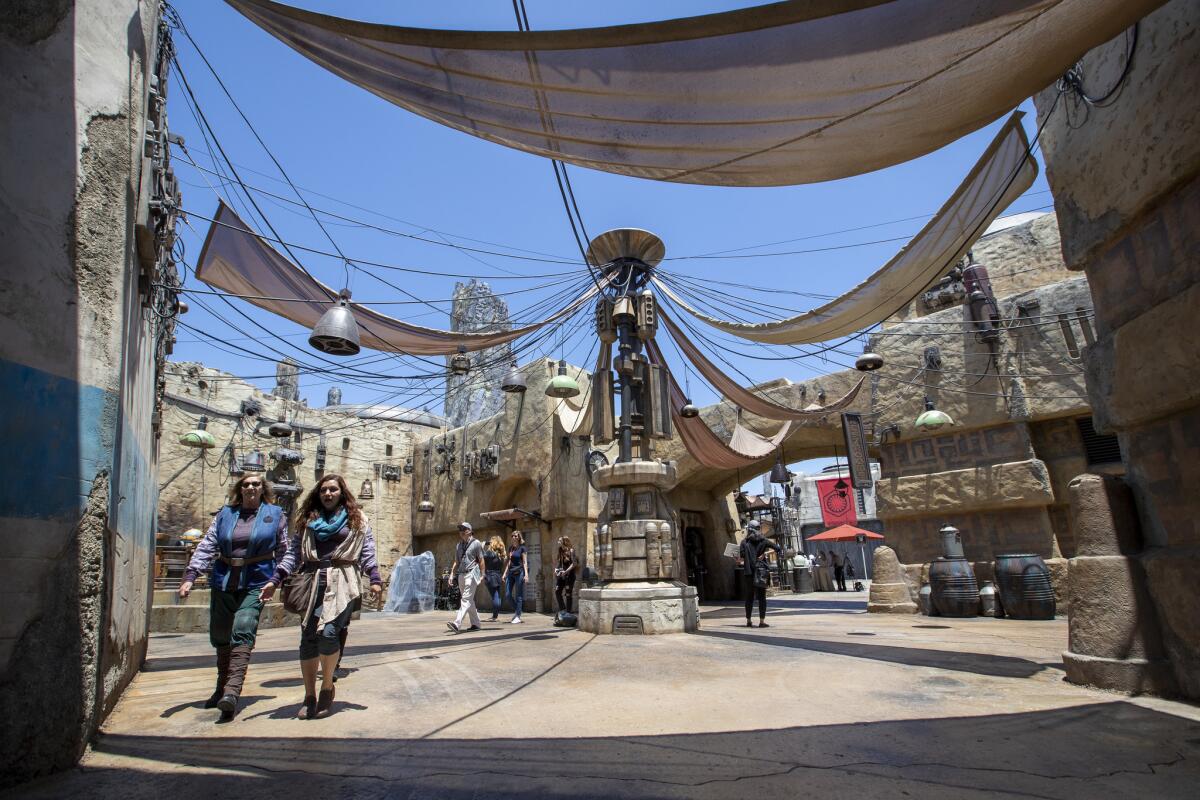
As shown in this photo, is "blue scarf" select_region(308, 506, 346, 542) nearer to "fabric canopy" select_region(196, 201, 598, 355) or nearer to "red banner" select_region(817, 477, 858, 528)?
"fabric canopy" select_region(196, 201, 598, 355)

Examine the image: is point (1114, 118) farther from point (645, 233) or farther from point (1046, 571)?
point (1046, 571)

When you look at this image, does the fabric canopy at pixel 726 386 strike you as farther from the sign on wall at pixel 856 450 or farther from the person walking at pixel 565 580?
the person walking at pixel 565 580

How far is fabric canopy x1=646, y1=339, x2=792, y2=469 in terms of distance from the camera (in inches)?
399

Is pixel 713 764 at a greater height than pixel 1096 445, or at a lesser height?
lesser

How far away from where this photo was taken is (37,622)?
2.27 meters

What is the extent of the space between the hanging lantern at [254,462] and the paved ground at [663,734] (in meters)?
10.0

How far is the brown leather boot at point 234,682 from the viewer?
3.14 m

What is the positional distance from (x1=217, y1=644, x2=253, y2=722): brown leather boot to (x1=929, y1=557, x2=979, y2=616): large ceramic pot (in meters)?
8.66

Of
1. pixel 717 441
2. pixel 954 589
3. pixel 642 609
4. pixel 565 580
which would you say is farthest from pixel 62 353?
pixel 954 589

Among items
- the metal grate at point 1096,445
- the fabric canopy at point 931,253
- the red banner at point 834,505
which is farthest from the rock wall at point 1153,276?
the red banner at point 834,505

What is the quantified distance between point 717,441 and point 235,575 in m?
8.27

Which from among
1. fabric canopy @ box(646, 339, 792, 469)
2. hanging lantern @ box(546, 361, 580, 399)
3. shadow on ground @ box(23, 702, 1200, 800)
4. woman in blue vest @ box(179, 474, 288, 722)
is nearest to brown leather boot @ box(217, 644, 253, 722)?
woman in blue vest @ box(179, 474, 288, 722)

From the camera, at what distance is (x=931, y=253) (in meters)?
5.69

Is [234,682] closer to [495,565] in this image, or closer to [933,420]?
[495,565]
